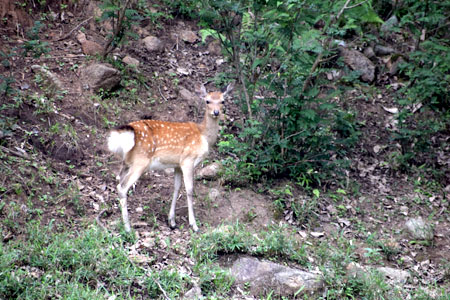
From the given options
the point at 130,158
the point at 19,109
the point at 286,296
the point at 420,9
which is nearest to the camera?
the point at 286,296

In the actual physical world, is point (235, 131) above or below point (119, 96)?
below

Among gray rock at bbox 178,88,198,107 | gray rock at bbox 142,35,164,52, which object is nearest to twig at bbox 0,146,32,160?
gray rock at bbox 178,88,198,107

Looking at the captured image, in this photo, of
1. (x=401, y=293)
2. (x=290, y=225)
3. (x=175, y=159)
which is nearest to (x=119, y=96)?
(x=175, y=159)

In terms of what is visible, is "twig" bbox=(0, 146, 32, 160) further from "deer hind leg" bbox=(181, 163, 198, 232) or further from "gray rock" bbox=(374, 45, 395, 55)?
"gray rock" bbox=(374, 45, 395, 55)

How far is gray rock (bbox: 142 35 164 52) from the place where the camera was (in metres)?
10.3

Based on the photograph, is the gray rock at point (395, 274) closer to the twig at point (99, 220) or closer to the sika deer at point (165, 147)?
the sika deer at point (165, 147)

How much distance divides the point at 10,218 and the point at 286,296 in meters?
3.30

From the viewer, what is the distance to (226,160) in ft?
27.4

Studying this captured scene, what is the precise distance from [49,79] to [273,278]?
5015 millimetres

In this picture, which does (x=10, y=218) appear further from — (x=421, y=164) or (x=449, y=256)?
(x=421, y=164)

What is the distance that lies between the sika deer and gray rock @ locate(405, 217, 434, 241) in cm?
332

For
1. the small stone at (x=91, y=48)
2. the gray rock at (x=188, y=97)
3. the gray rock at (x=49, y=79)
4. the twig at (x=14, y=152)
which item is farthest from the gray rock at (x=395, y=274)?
the small stone at (x=91, y=48)

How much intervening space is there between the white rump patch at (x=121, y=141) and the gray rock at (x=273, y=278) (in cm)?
196

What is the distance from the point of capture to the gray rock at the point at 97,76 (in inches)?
Result: 340
